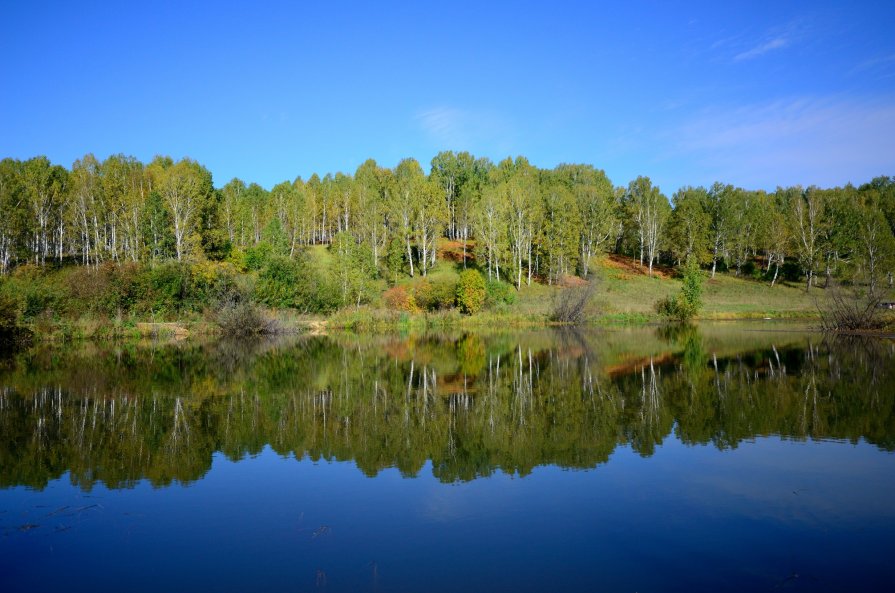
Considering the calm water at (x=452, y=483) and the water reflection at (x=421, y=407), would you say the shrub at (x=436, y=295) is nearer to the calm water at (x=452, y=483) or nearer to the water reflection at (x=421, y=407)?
the water reflection at (x=421, y=407)

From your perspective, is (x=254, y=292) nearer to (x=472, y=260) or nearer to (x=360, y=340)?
(x=360, y=340)

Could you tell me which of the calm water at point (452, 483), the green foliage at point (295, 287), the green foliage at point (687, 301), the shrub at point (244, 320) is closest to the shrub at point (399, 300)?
the green foliage at point (295, 287)

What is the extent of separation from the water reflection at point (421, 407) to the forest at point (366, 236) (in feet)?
53.5

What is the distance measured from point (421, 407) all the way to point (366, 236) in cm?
5527

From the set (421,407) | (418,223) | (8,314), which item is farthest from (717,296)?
(8,314)

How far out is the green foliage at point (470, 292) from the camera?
54.2 meters

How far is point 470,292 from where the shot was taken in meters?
54.3

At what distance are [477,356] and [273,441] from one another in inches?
709

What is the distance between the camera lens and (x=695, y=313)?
56.2 m

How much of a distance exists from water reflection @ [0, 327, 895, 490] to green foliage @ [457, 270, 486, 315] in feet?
74.0

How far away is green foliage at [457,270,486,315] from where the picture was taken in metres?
54.2

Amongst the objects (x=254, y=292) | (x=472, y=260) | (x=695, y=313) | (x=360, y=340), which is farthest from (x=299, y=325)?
(x=695, y=313)

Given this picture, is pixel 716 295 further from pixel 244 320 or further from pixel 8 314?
pixel 8 314

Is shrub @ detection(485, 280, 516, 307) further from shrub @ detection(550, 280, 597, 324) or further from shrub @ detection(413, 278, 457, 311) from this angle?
shrub @ detection(550, 280, 597, 324)
